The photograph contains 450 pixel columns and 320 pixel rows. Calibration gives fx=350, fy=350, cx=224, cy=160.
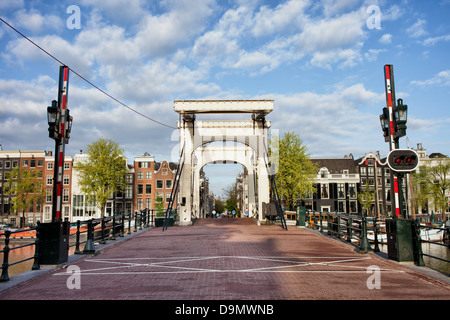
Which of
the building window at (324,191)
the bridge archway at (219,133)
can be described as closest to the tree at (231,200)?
the building window at (324,191)

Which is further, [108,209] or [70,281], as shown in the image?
[108,209]

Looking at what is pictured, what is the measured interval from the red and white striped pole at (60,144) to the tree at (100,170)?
107 feet

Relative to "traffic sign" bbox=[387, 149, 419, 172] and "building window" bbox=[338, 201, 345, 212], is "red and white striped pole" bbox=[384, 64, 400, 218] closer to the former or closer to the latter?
"traffic sign" bbox=[387, 149, 419, 172]

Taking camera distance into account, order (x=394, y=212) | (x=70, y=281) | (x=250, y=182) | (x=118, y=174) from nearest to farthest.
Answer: (x=70, y=281) → (x=394, y=212) → (x=250, y=182) → (x=118, y=174)

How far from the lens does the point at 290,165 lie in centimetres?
3172

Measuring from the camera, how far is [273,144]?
107ft

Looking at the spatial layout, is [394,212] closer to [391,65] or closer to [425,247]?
[391,65]

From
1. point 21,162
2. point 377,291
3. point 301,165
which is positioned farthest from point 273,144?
point 21,162

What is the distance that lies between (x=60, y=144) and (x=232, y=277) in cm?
525

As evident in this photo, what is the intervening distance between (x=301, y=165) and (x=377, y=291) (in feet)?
88.3

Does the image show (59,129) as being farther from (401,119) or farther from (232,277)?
(401,119)

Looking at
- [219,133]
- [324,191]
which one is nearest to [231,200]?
[324,191]

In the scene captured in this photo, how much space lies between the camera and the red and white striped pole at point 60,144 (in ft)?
27.1

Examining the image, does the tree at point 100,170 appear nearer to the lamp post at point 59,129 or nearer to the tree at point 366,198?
the tree at point 366,198
